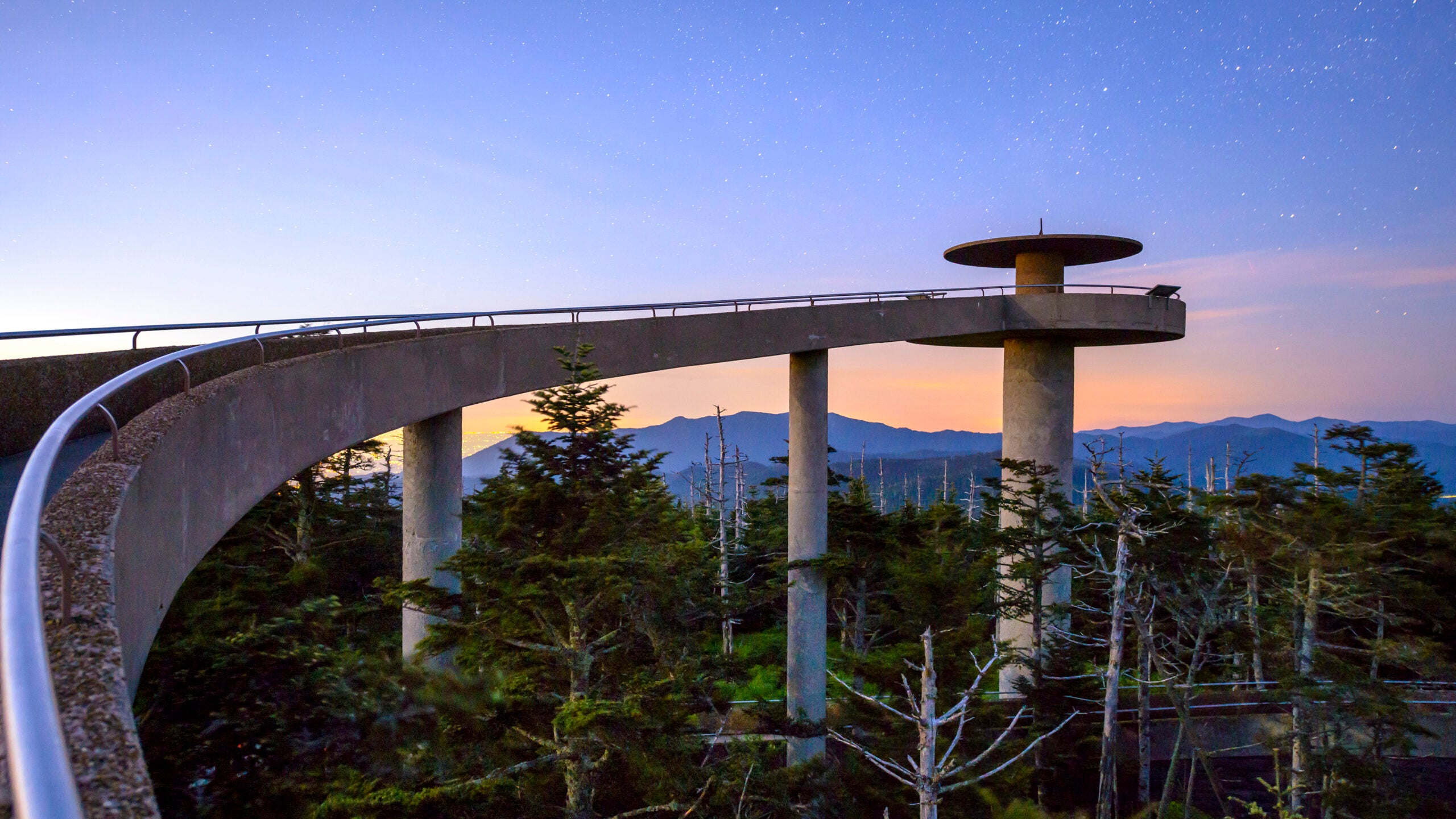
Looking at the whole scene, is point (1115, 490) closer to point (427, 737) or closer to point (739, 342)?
point (739, 342)

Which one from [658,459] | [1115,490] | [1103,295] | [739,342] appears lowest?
[1115,490]

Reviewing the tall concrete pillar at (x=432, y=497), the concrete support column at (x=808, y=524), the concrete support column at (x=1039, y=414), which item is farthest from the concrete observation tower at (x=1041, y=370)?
the tall concrete pillar at (x=432, y=497)

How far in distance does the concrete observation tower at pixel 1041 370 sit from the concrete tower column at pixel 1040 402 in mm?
14

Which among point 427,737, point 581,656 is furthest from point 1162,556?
point 427,737

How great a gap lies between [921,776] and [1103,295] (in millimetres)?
14432

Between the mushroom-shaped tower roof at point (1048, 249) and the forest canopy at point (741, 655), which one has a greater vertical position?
the mushroom-shaped tower roof at point (1048, 249)

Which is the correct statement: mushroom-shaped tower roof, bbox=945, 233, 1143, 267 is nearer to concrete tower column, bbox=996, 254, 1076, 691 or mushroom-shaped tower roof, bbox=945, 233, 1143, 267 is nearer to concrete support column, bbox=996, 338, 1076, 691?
concrete tower column, bbox=996, 254, 1076, 691

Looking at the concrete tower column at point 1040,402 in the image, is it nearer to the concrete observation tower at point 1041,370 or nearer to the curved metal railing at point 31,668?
the concrete observation tower at point 1041,370

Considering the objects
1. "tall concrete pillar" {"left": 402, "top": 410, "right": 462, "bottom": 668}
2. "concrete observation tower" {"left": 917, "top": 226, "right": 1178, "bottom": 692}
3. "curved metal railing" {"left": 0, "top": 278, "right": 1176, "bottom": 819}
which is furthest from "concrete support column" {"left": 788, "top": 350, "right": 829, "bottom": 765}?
"curved metal railing" {"left": 0, "top": 278, "right": 1176, "bottom": 819}

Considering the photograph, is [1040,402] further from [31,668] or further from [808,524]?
[31,668]

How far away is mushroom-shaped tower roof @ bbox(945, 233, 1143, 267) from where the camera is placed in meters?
19.6

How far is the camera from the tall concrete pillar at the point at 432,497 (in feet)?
37.3

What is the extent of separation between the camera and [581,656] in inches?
413

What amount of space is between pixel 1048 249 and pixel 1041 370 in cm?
302
